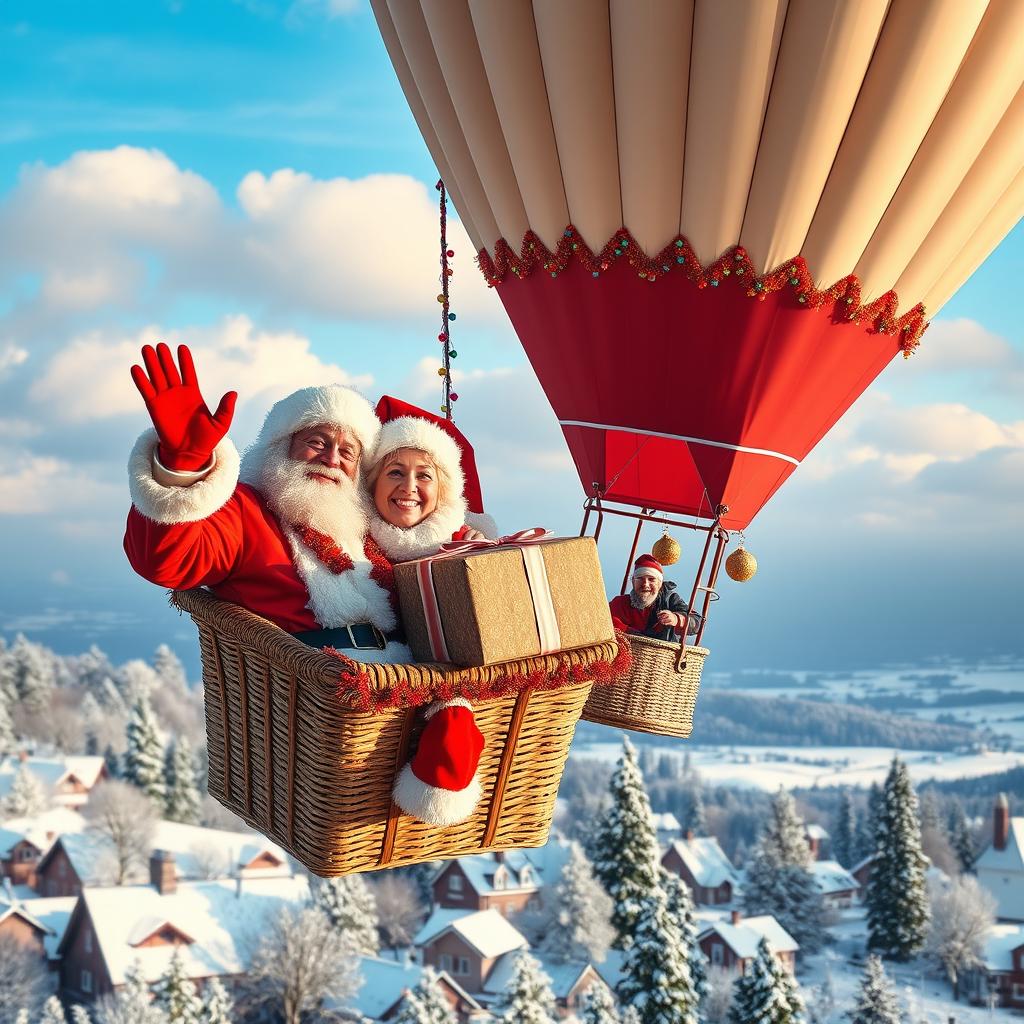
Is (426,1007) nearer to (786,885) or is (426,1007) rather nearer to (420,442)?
(786,885)

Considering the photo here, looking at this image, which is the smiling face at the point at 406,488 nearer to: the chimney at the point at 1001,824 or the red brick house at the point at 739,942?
the red brick house at the point at 739,942

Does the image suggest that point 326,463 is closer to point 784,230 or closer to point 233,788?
point 233,788

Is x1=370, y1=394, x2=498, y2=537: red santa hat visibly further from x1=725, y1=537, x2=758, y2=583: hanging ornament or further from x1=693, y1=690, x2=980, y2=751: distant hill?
x1=693, y1=690, x2=980, y2=751: distant hill

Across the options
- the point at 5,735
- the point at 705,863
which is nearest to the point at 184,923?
the point at 705,863

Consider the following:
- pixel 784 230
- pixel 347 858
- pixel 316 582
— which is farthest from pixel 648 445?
pixel 347 858

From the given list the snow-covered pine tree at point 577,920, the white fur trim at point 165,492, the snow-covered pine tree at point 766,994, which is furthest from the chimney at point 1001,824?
the white fur trim at point 165,492

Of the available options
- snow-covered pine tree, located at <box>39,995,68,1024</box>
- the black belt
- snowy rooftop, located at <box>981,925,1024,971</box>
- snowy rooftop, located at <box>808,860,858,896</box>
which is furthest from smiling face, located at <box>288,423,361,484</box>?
snowy rooftop, located at <box>808,860,858,896</box>
